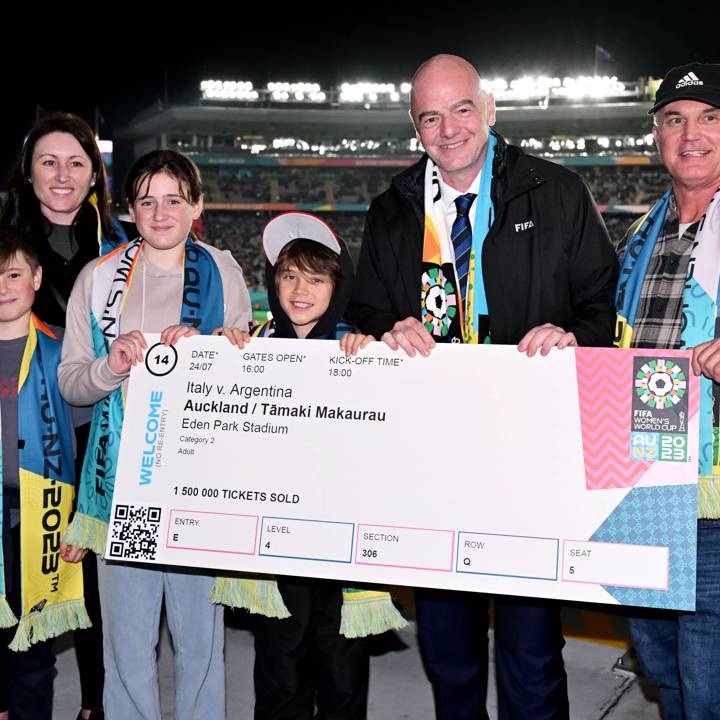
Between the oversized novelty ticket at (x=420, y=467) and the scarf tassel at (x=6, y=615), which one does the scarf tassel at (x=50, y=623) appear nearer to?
the scarf tassel at (x=6, y=615)

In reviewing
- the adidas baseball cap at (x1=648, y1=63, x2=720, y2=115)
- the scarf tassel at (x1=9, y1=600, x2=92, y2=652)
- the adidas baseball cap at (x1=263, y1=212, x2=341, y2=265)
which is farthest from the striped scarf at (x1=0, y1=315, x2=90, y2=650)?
the adidas baseball cap at (x1=648, y1=63, x2=720, y2=115)

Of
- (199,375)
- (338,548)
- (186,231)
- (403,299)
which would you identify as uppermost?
(186,231)

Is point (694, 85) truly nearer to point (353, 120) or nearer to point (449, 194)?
point (449, 194)

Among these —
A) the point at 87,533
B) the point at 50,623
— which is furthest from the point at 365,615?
the point at 50,623

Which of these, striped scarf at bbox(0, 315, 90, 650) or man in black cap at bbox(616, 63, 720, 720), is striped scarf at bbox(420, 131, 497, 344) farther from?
striped scarf at bbox(0, 315, 90, 650)

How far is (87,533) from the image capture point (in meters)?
3.19

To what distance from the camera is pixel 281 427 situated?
297 centimetres

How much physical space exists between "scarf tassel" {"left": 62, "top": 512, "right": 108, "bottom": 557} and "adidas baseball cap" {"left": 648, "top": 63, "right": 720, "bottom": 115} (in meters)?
2.42

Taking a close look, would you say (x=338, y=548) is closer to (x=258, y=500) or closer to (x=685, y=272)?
(x=258, y=500)

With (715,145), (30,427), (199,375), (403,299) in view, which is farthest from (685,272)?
(30,427)

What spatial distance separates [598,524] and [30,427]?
212cm

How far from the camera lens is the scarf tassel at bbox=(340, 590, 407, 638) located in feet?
10.1

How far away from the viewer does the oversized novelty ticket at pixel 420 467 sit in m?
2.60

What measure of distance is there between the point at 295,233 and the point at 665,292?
136cm
